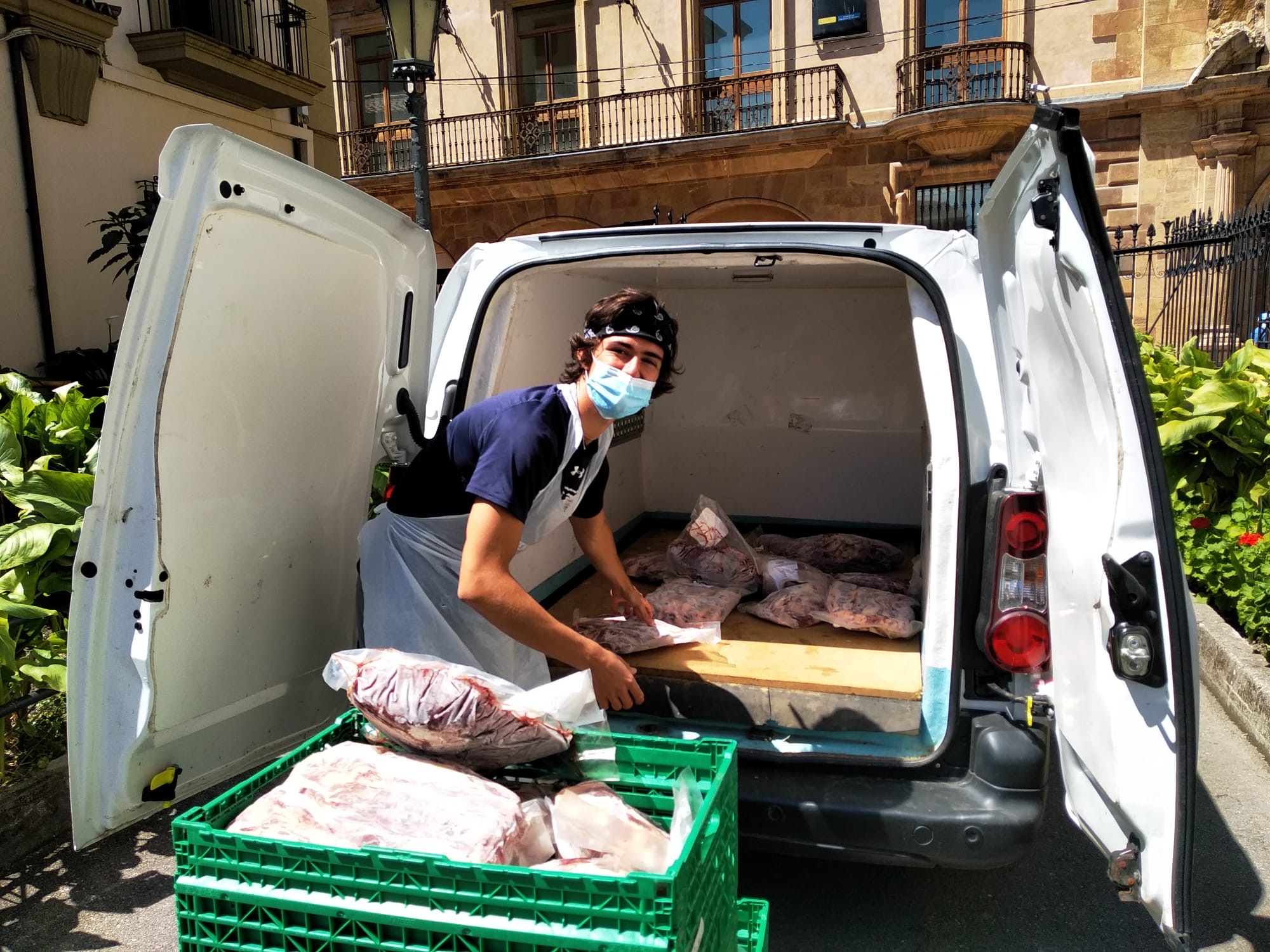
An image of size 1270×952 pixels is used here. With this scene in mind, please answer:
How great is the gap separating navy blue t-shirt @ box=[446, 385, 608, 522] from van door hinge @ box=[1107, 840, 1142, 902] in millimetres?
1471

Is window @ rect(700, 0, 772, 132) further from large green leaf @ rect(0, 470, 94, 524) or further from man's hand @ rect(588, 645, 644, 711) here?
man's hand @ rect(588, 645, 644, 711)

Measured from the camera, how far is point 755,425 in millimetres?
5379

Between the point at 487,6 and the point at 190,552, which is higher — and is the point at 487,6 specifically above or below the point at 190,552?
above

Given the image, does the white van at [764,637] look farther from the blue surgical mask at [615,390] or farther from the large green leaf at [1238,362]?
the large green leaf at [1238,362]

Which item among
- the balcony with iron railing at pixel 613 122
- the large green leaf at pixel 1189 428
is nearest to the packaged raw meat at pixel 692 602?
the large green leaf at pixel 1189 428

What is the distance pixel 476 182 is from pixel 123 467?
59.1ft

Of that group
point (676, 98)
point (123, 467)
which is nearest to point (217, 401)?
point (123, 467)

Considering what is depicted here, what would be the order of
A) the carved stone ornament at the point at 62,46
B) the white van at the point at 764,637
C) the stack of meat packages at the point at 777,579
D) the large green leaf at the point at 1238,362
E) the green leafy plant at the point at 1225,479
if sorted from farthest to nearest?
the carved stone ornament at the point at 62,46 < the large green leaf at the point at 1238,362 < the green leafy plant at the point at 1225,479 < the stack of meat packages at the point at 777,579 < the white van at the point at 764,637

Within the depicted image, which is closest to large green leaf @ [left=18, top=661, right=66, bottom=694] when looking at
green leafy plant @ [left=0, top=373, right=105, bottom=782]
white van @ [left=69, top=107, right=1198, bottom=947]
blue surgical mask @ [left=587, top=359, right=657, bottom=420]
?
green leafy plant @ [left=0, top=373, right=105, bottom=782]

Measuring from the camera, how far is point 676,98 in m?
18.1

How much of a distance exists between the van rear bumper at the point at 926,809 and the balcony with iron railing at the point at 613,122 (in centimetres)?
1587

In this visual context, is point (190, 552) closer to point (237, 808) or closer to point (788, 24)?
point (237, 808)

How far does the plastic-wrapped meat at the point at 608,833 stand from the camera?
1.57 meters

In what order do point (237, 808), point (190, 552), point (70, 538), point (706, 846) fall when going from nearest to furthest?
point (706, 846) < point (237, 808) < point (190, 552) < point (70, 538)
